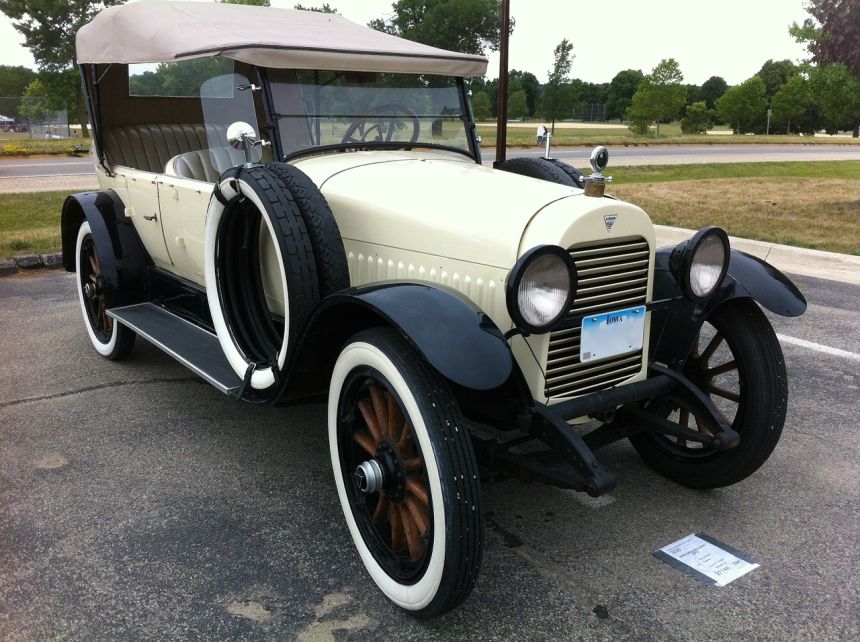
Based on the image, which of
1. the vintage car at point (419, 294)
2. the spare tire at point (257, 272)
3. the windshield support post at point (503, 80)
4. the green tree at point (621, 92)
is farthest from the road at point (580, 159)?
the green tree at point (621, 92)

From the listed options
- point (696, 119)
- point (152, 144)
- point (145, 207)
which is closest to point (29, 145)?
point (152, 144)

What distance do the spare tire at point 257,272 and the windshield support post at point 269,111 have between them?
397 millimetres

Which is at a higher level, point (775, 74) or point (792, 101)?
point (775, 74)

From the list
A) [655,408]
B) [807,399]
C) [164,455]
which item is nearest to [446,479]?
[655,408]

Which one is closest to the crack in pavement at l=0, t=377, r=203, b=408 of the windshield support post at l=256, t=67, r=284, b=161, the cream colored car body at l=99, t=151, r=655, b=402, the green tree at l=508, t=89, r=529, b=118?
the cream colored car body at l=99, t=151, r=655, b=402

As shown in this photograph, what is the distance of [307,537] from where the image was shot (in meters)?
2.70

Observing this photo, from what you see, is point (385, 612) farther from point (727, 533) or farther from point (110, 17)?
point (110, 17)

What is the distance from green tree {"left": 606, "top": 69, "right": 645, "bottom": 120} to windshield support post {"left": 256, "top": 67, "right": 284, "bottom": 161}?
199ft

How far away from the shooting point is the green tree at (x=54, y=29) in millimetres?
33312

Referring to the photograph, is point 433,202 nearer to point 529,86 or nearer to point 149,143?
point 149,143

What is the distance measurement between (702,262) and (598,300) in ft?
1.38

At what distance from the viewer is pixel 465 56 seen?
3.80 m

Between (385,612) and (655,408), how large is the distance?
4.40 feet

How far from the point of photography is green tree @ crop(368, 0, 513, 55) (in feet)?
121
